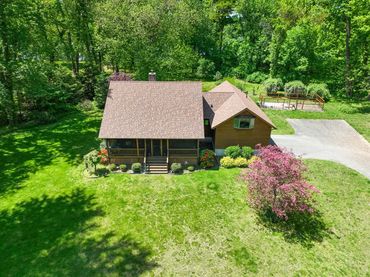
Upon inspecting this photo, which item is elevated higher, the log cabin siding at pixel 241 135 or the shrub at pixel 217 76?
the shrub at pixel 217 76

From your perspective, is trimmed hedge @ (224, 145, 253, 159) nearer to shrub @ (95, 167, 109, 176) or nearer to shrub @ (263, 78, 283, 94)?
shrub @ (95, 167, 109, 176)

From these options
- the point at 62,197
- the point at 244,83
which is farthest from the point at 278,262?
the point at 244,83

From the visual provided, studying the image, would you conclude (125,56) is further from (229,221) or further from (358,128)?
(358,128)

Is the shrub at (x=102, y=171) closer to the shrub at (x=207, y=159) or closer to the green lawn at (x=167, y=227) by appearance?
the green lawn at (x=167, y=227)

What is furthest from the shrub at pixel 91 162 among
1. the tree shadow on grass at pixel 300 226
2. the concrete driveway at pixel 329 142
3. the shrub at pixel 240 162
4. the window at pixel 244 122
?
the concrete driveway at pixel 329 142

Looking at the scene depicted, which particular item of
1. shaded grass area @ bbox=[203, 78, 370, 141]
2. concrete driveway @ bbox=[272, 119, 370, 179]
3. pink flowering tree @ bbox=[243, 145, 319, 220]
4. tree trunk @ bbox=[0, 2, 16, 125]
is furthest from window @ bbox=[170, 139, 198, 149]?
tree trunk @ bbox=[0, 2, 16, 125]

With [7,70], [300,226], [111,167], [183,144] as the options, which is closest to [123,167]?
[111,167]
